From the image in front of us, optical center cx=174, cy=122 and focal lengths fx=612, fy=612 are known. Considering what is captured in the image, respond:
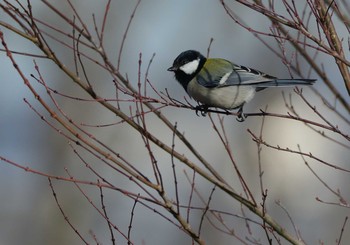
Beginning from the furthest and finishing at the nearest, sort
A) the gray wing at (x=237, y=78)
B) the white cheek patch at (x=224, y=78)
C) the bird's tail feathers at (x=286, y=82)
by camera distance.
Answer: the white cheek patch at (x=224, y=78), the gray wing at (x=237, y=78), the bird's tail feathers at (x=286, y=82)

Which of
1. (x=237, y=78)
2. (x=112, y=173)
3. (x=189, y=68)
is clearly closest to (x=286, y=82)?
(x=237, y=78)

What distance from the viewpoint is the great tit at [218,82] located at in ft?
13.4

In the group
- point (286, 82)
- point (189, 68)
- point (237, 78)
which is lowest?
point (286, 82)

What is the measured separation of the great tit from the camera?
4.07 meters

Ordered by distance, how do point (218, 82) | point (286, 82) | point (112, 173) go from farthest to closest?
point (112, 173) → point (218, 82) → point (286, 82)

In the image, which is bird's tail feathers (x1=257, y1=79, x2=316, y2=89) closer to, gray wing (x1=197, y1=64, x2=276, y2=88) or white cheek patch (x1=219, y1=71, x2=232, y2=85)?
gray wing (x1=197, y1=64, x2=276, y2=88)

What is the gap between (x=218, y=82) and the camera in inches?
161

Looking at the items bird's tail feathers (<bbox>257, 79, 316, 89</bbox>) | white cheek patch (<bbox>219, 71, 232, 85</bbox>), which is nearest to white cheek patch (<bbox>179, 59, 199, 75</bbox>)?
white cheek patch (<bbox>219, 71, 232, 85</bbox>)

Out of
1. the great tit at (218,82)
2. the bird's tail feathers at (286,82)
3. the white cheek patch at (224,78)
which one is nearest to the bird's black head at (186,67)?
the great tit at (218,82)

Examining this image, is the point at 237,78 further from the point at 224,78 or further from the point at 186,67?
the point at 186,67

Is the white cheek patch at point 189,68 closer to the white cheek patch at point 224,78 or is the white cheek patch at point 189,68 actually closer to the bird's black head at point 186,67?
the bird's black head at point 186,67

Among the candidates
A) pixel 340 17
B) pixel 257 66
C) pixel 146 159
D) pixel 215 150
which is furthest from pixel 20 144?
pixel 340 17

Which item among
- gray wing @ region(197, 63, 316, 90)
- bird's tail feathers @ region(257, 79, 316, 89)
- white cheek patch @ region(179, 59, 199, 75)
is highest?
white cheek patch @ region(179, 59, 199, 75)

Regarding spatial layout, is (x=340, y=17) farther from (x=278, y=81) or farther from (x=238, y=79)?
(x=238, y=79)
